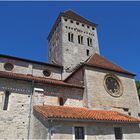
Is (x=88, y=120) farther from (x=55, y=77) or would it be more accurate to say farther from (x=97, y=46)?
(x=97, y=46)

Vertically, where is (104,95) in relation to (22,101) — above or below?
above

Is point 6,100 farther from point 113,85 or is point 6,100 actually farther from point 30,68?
point 113,85

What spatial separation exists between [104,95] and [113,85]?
1.85 m

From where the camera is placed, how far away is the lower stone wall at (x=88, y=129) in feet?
32.6

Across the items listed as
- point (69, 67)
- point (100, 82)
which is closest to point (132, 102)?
point (100, 82)

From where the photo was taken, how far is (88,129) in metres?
10.9

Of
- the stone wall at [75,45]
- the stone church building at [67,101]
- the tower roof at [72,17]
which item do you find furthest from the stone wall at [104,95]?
the tower roof at [72,17]

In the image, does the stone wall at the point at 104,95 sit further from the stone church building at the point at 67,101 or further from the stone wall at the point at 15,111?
the stone wall at the point at 15,111

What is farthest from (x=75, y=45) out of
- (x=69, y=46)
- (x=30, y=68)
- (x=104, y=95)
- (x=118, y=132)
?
(x=118, y=132)

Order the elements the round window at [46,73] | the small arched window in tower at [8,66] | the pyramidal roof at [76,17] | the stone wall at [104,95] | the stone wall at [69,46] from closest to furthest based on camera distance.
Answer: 1. the stone wall at [104,95]
2. the small arched window in tower at [8,66]
3. the round window at [46,73]
4. the stone wall at [69,46]
5. the pyramidal roof at [76,17]

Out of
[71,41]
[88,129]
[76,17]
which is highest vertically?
[76,17]

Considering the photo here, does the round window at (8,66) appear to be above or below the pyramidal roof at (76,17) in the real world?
below

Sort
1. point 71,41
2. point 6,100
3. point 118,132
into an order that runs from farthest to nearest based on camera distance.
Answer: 1. point 71,41
2. point 6,100
3. point 118,132

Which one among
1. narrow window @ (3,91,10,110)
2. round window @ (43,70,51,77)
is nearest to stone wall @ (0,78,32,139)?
narrow window @ (3,91,10,110)
